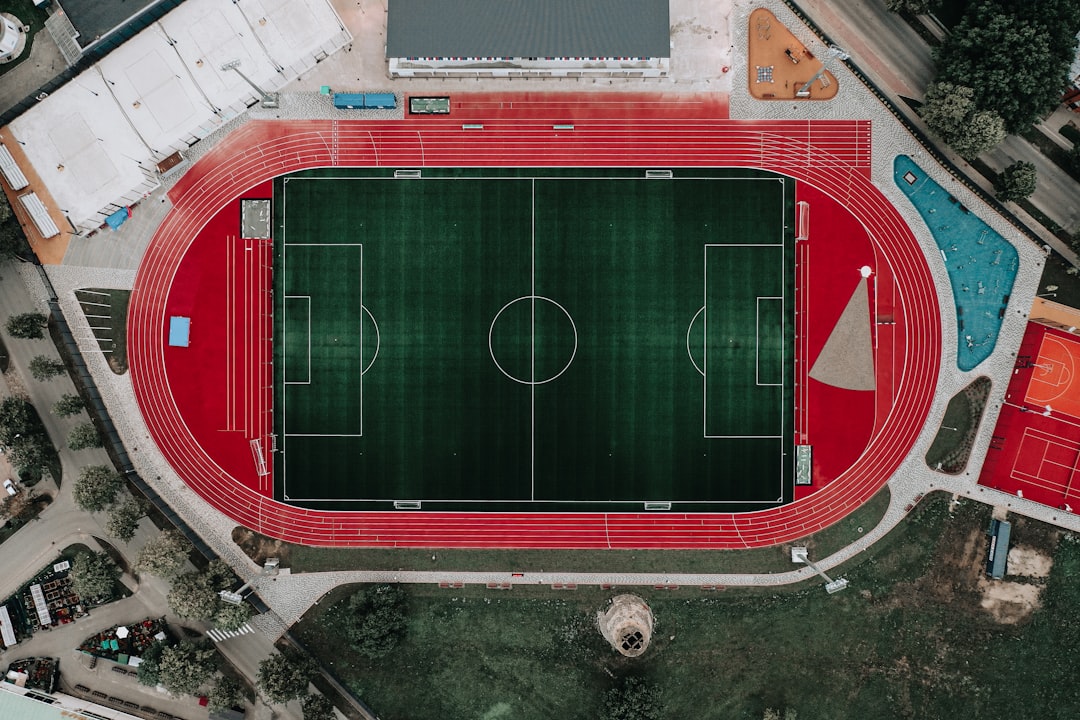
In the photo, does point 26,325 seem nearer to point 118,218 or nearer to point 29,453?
point 29,453

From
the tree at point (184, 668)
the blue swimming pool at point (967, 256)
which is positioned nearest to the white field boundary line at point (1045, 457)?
the blue swimming pool at point (967, 256)

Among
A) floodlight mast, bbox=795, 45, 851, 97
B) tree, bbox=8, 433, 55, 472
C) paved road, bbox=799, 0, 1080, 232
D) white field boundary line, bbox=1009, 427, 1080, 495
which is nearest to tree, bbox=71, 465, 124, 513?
tree, bbox=8, 433, 55, 472

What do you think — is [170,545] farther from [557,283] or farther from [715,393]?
[715,393]

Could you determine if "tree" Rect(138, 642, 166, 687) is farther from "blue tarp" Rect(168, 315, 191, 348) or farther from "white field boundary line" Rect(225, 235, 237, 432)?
"blue tarp" Rect(168, 315, 191, 348)

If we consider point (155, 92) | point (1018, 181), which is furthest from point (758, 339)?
point (155, 92)

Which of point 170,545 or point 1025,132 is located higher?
point 1025,132

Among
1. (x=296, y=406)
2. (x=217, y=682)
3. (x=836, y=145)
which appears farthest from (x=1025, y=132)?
(x=217, y=682)

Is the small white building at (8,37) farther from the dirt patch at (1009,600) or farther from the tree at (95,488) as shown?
the dirt patch at (1009,600)

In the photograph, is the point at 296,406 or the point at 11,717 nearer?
the point at 11,717
